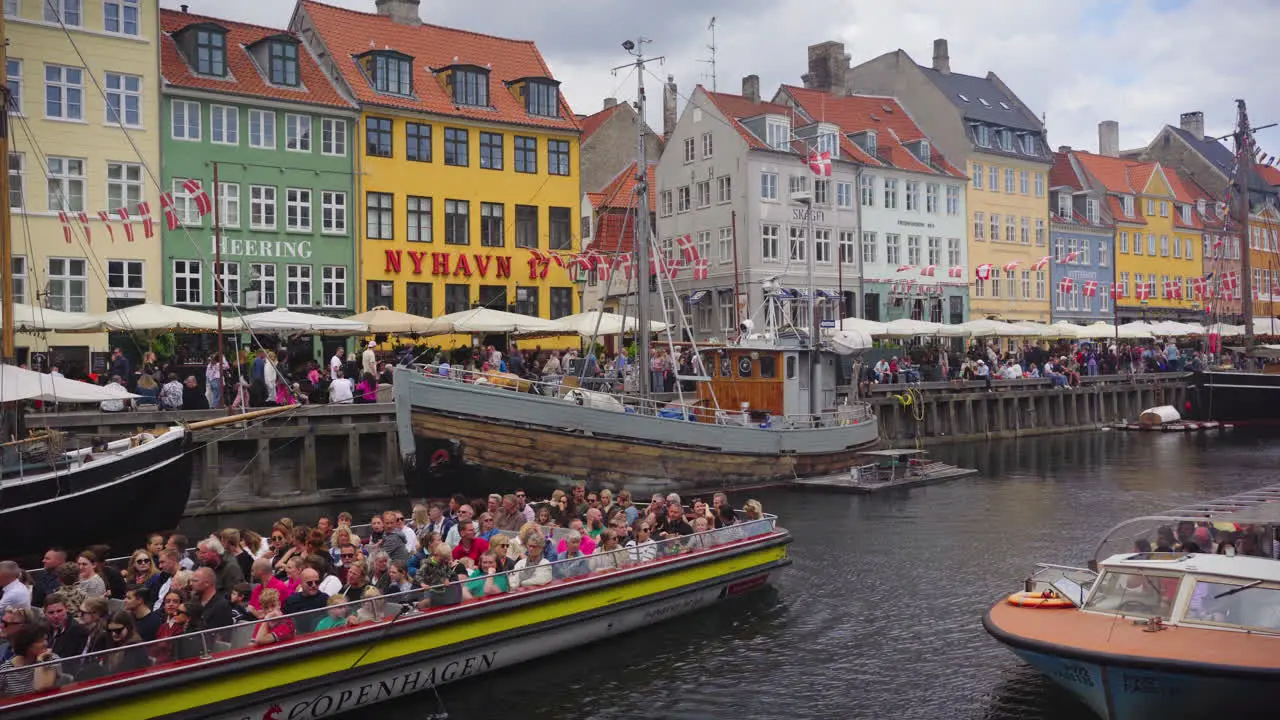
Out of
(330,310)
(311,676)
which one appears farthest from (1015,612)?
Result: (330,310)

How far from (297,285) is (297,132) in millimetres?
5145

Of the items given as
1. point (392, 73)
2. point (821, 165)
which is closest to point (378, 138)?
point (392, 73)

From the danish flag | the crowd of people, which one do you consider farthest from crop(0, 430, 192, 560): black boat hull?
the danish flag

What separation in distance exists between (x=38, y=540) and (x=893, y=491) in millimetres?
19571

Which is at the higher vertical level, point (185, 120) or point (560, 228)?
point (185, 120)

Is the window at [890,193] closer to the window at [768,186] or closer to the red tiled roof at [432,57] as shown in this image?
the window at [768,186]

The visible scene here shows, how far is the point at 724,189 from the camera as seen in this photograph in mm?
53406

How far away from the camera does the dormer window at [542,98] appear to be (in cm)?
4641

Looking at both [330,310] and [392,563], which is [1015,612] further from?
[330,310]

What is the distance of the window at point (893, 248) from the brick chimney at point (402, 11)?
946 inches

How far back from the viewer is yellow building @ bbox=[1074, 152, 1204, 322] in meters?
72.7

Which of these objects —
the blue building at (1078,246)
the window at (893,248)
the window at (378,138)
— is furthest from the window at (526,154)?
the blue building at (1078,246)

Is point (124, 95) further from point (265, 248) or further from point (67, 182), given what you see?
point (265, 248)

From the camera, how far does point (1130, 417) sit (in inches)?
2069
